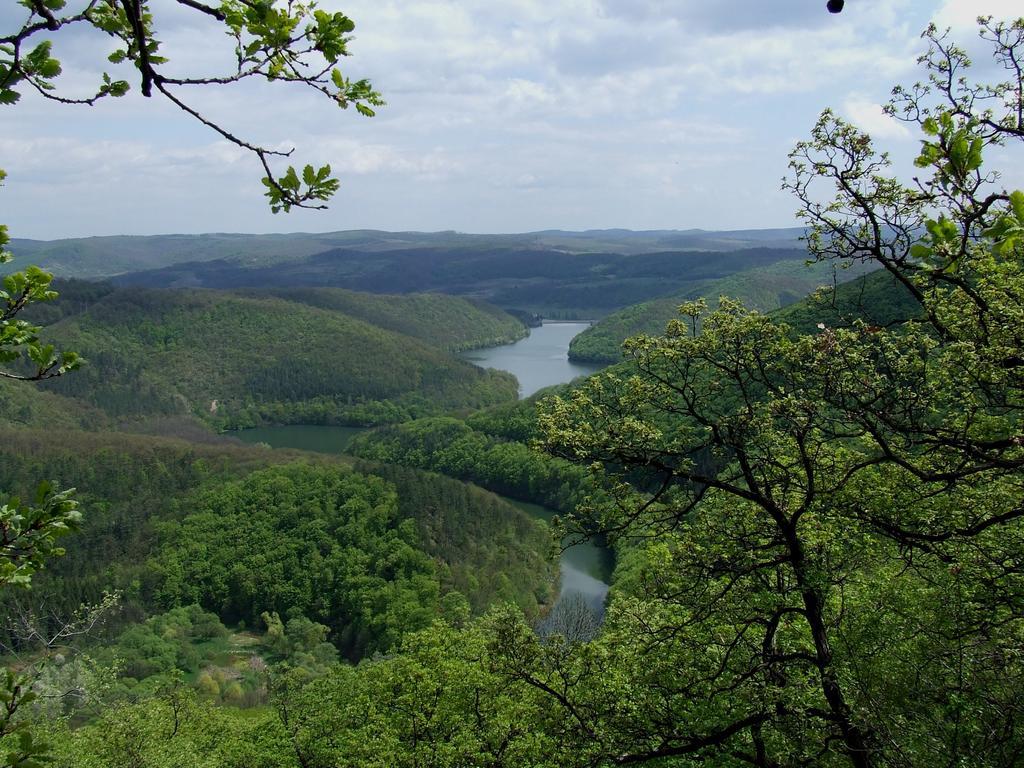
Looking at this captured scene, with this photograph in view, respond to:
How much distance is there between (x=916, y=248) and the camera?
165 inches

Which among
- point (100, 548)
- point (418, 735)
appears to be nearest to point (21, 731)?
point (418, 735)

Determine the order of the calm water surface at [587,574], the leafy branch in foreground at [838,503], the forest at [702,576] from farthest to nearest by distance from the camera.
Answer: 1. the calm water surface at [587,574]
2. the leafy branch in foreground at [838,503]
3. the forest at [702,576]

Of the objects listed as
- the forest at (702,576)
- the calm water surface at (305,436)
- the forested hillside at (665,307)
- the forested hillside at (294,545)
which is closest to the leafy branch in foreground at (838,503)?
the forest at (702,576)

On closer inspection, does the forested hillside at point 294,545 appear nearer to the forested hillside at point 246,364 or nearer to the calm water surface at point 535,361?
the forested hillside at point 246,364

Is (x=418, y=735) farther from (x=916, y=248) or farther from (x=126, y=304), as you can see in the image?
(x=126, y=304)

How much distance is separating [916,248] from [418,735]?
45.2ft

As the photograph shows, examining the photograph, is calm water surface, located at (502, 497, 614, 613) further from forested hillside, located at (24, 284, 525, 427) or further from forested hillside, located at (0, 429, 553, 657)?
forested hillside, located at (24, 284, 525, 427)

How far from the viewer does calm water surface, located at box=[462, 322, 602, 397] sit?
130m

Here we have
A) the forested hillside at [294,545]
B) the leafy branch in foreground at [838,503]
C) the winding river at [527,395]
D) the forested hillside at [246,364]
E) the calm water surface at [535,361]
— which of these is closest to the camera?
the leafy branch in foreground at [838,503]

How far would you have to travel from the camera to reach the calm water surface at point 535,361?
130 meters

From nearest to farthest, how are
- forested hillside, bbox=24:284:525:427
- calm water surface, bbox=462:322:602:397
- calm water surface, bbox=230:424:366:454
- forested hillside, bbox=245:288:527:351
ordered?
calm water surface, bbox=230:424:366:454, forested hillside, bbox=24:284:525:427, calm water surface, bbox=462:322:602:397, forested hillside, bbox=245:288:527:351

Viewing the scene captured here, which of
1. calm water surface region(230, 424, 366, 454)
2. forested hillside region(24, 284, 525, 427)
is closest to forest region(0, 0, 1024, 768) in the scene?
calm water surface region(230, 424, 366, 454)

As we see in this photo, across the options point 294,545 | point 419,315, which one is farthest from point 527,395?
point 419,315

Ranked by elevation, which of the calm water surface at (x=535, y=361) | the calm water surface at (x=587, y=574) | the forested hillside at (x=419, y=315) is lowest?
the calm water surface at (x=587, y=574)
